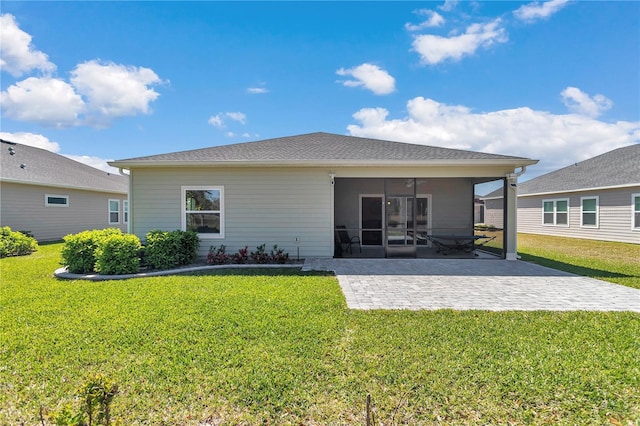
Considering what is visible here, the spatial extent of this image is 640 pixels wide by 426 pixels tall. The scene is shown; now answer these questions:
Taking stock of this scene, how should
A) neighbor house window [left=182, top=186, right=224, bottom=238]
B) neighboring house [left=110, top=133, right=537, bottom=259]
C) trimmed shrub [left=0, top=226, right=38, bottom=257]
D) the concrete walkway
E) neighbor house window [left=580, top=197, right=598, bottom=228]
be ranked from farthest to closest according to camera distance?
1. neighbor house window [left=580, top=197, right=598, bottom=228]
2. trimmed shrub [left=0, top=226, right=38, bottom=257]
3. neighbor house window [left=182, top=186, right=224, bottom=238]
4. neighboring house [left=110, top=133, right=537, bottom=259]
5. the concrete walkway

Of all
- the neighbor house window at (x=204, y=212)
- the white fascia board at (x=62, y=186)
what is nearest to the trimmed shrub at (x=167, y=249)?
the neighbor house window at (x=204, y=212)

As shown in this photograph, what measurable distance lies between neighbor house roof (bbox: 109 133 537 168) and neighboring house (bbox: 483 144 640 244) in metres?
2.17

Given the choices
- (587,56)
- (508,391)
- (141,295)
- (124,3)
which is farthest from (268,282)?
(587,56)

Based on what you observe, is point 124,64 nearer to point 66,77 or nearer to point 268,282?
point 66,77

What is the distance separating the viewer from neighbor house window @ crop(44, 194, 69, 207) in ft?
46.6

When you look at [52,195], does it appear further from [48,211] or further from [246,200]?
[246,200]

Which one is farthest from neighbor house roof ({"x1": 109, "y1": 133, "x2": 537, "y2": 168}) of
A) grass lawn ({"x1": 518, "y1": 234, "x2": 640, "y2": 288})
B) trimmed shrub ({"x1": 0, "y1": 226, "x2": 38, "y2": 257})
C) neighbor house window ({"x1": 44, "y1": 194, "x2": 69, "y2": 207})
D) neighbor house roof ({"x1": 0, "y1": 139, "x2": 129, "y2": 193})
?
neighbor house window ({"x1": 44, "y1": 194, "x2": 69, "y2": 207})

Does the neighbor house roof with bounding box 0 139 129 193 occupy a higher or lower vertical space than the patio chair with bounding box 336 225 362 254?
higher

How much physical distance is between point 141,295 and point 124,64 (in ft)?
29.4

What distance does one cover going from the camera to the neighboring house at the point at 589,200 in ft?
44.1

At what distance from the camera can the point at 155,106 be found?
12.3m

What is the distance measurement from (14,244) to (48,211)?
4629 mm

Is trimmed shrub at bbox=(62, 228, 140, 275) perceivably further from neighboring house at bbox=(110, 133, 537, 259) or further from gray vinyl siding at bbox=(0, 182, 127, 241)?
gray vinyl siding at bbox=(0, 182, 127, 241)

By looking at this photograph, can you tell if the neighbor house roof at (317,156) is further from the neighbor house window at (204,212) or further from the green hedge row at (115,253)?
the green hedge row at (115,253)
